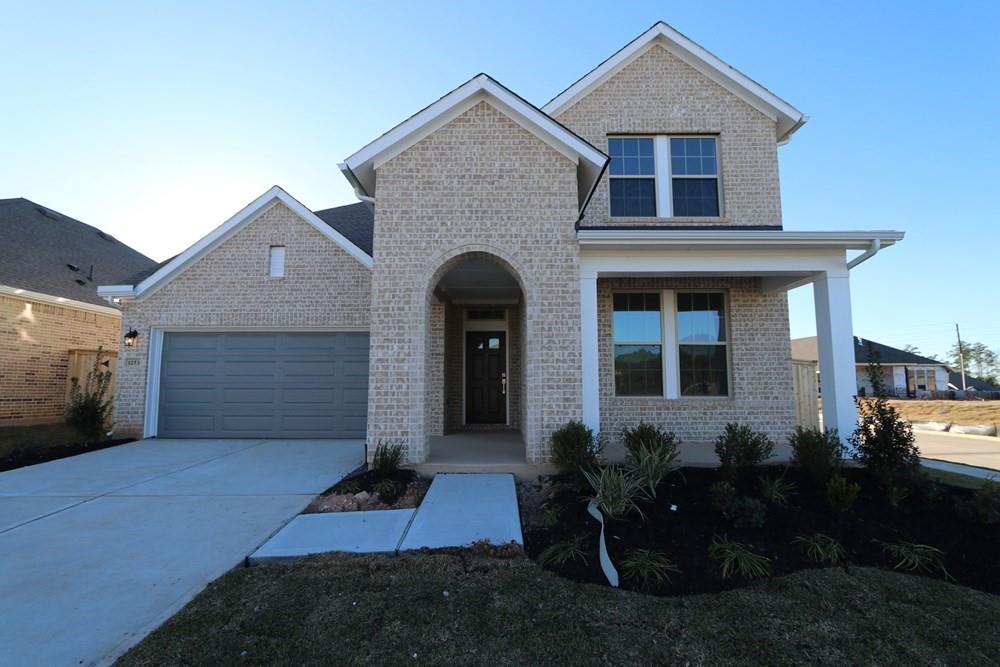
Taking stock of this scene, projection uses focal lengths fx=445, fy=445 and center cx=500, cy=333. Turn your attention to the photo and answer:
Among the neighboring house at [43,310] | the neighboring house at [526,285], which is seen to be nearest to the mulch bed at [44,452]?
the neighboring house at [526,285]

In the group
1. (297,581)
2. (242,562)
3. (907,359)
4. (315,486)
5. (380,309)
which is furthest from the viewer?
(907,359)

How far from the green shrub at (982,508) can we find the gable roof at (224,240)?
967 cm

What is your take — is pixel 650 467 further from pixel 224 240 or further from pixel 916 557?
pixel 224 240

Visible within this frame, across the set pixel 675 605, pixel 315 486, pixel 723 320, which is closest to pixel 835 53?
pixel 723 320

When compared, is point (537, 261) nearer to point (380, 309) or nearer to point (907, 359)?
point (380, 309)

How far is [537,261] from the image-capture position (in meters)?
6.66

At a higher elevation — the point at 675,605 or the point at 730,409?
the point at 730,409

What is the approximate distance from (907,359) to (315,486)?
42.1 meters

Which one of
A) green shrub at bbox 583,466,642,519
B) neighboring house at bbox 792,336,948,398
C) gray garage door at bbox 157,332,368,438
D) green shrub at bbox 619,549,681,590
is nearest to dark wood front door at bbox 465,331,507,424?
gray garage door at bbox 157,332,368,438

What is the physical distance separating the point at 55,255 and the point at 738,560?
18.7m

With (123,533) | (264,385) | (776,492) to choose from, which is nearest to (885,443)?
(776,492)

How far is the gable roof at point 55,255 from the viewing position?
11.9 metres

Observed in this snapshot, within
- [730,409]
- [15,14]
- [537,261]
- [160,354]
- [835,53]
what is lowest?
[730,409]

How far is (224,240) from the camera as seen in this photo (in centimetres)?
985
